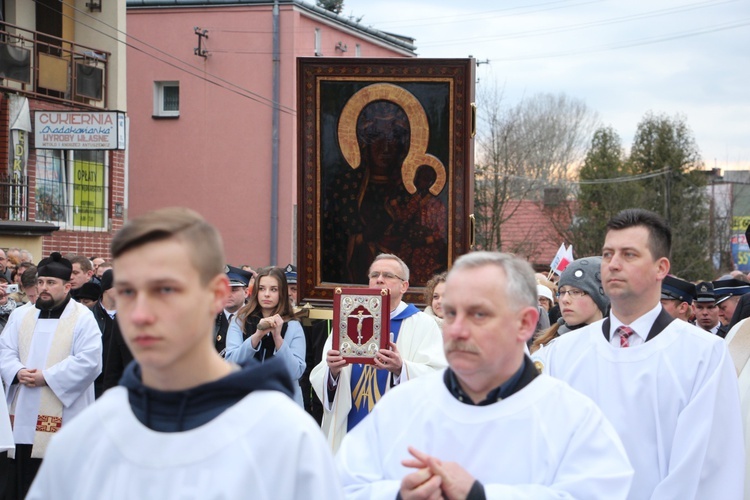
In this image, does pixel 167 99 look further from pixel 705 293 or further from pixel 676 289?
pixel 676 289

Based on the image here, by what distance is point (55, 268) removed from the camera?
9.23 m

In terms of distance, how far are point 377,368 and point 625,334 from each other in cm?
258

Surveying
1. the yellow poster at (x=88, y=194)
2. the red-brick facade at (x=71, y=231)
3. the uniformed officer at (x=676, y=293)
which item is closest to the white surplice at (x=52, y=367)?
the uniformed officer at (x=676, y=293)

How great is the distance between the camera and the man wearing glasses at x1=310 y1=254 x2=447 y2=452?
293 inches

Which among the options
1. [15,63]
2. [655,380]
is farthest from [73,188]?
[655,380]

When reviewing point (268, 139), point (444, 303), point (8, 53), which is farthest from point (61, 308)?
point (268, 139)

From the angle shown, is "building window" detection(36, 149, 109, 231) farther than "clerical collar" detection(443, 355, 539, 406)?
Yes

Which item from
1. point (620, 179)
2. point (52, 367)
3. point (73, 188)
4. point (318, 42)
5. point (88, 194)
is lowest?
point (52, 367)

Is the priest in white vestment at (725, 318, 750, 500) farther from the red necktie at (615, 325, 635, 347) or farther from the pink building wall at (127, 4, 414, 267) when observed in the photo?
the pink building wall at (127, 4, 414, 267)

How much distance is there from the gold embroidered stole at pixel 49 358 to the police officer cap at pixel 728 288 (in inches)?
228

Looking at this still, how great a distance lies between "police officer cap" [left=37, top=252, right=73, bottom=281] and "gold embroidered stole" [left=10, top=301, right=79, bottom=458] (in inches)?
10.3

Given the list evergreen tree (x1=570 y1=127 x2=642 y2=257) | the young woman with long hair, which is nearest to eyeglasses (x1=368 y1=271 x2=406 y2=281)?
the young woman with long hair

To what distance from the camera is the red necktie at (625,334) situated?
5230 millimetres

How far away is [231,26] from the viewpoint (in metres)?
30.9
